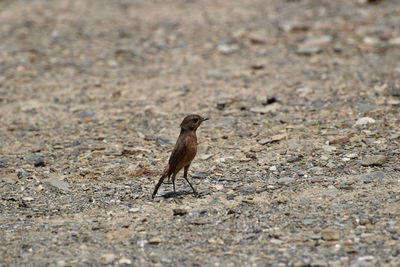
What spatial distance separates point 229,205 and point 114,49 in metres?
7.39

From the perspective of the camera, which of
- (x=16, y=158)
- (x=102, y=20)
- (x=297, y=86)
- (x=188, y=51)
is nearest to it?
(x=16, y=158)

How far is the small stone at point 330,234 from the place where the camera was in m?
5.36

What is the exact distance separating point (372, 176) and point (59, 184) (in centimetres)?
375

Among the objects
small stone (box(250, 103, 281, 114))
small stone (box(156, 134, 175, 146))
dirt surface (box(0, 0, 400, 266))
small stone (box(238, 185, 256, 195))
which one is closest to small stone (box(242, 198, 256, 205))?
dirt surface (box(0, 0, 400, 266))

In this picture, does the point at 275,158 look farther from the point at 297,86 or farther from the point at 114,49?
the point at 114,49

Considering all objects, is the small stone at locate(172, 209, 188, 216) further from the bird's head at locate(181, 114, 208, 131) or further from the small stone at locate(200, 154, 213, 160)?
the small stone at locate(200, 154, 213, 160)

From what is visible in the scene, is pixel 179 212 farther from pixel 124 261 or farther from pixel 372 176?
pixel 372 176

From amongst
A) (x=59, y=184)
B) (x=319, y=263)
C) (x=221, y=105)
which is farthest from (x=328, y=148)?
(x=59, y=184)

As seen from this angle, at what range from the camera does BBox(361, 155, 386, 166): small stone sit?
6906mm

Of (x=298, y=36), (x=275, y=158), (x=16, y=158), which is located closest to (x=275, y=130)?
(x=275, y=158)

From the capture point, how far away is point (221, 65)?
11422 mm

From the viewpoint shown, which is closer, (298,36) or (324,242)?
(324,242)

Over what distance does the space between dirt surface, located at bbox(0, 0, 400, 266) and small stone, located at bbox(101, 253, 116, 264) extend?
2 cm

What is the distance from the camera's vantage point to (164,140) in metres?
8.45
